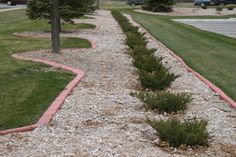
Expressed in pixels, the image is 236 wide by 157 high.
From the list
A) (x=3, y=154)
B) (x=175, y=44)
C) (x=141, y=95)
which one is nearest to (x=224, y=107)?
(x=141, y=95)

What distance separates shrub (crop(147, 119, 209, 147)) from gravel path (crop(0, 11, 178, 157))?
18 cm

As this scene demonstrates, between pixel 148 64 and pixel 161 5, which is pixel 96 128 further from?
pixel 161 5

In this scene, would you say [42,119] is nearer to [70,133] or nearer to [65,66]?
[70,133]

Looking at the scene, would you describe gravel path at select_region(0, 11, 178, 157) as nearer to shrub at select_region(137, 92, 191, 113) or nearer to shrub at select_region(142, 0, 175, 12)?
shrub at select_region(137, 92, 191, 113)

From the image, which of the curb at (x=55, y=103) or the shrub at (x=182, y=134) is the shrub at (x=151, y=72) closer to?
the curb at (x=55, y=103)

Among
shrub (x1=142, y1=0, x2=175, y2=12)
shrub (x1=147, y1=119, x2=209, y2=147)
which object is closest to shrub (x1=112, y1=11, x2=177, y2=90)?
shrub (x1=147, y1=119, x2=209, y2=147)

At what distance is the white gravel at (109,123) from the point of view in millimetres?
5191

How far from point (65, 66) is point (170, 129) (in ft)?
16.7

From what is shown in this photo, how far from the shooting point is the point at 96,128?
5945mm

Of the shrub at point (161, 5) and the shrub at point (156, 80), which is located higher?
the shrub at point (156, 80)

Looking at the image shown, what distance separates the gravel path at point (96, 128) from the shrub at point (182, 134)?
178mm

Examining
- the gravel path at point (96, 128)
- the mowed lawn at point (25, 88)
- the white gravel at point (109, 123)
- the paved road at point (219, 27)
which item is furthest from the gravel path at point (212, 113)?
the paved road at point (219, 27)

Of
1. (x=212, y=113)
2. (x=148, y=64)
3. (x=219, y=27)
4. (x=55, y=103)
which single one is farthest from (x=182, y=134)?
(x=219, y=27)

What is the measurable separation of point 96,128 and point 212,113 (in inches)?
69.1
